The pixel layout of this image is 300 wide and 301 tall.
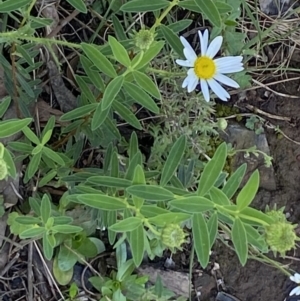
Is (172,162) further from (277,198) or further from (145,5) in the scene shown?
(277,198)

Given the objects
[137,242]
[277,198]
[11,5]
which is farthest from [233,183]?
[277,198]

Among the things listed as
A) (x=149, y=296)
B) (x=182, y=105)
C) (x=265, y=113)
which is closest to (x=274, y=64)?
(x=265, y=113)

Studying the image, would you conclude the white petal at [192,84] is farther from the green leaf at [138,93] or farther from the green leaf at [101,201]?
the green leaf at [101,201]

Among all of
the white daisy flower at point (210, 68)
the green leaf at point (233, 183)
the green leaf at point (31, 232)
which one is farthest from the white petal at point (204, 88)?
the green leaf at point (31, 232)

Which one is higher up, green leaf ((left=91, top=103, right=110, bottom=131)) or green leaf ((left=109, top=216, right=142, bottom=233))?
green leaf ((left=91, top=103, right=110, bottom=131))

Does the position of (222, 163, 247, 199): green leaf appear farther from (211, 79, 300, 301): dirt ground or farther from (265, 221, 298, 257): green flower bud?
(211, 79, 300, 301): dirt ground

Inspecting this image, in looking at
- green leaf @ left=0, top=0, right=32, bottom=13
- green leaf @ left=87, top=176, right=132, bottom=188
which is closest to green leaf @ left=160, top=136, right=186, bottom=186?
green leaf @ left=87, top=176, right=132, bottom=188

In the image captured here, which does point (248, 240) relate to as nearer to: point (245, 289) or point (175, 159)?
point (175, 159)
